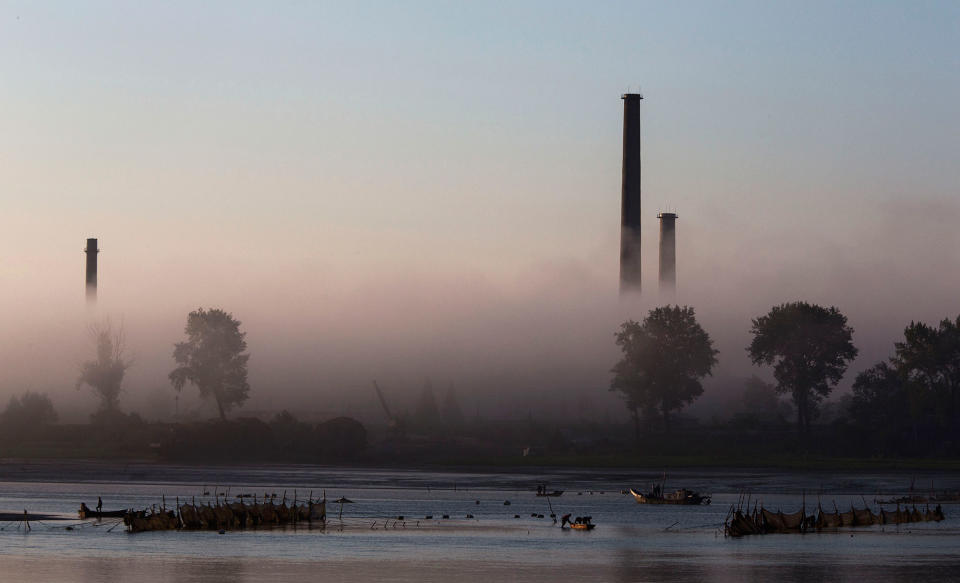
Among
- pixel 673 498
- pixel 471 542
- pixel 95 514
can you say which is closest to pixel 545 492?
pixel 673 498

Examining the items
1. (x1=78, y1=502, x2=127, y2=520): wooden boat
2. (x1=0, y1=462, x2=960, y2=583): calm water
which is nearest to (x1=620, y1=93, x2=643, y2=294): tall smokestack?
(x1=0, y1=462, x2=960, y2=583): calm water

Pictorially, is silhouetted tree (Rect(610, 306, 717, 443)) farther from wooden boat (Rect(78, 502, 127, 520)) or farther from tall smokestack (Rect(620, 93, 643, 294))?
wooden boat (Rect(78, 502, 127, 520))

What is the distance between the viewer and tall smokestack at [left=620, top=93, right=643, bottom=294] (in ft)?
595

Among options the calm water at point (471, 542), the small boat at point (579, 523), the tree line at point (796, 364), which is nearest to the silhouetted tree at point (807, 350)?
the tree line at point (796, 364)

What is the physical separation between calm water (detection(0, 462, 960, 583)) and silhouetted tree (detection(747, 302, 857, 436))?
38.8 meters

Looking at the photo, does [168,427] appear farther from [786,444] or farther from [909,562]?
[909,562]

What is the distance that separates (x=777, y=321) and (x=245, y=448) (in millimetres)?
63527

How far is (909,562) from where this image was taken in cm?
8362

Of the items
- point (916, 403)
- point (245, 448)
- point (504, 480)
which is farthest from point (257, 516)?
point (916, 403)

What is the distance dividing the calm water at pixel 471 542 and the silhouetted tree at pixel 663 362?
3731 cm

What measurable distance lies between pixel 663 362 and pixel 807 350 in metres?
16.9

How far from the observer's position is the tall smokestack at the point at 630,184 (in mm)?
181500

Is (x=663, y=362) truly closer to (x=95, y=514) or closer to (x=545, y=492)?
(x=545, y=492)

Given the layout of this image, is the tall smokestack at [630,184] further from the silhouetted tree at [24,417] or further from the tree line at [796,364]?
the silhouetted tree at [24,417]
